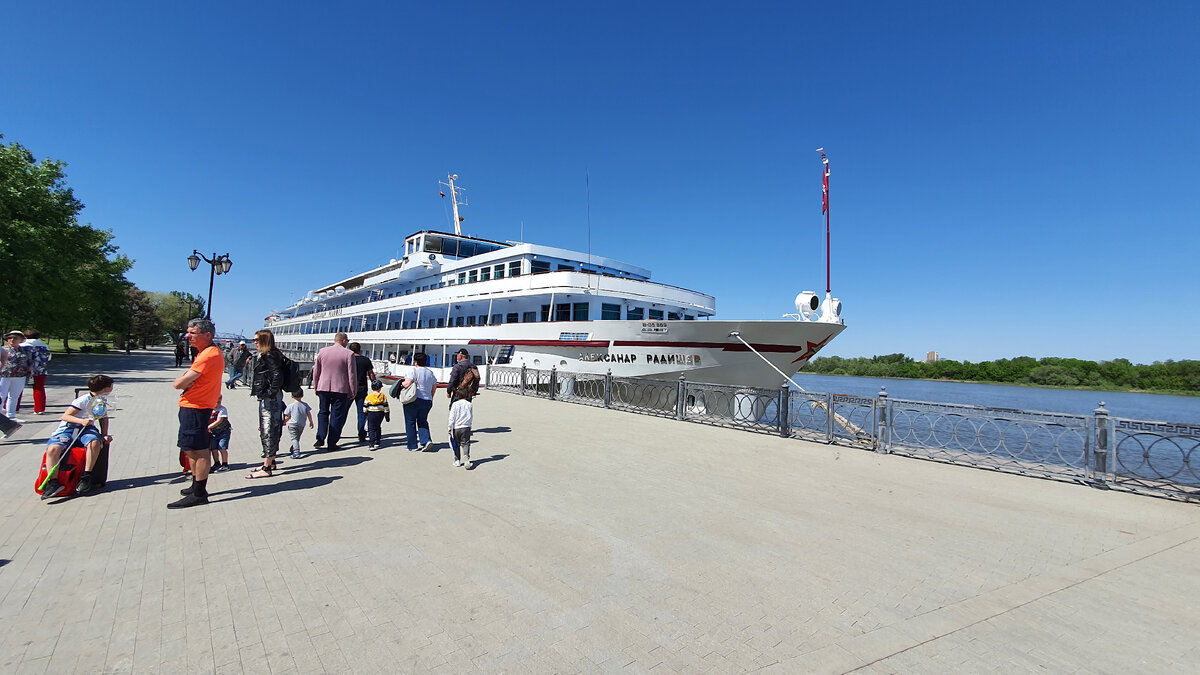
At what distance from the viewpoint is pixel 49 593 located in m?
3.03

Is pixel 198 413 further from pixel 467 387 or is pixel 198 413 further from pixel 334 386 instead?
pixel 467 387

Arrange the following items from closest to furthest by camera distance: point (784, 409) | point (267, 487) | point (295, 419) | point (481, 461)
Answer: point (267, 487), point (295, 419), point (481, 461), point (784, 409)

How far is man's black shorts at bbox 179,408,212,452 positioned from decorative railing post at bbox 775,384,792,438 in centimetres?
914

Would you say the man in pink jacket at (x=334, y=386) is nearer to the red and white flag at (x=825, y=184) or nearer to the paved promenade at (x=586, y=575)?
the paved promenade at (x=586, y=575)

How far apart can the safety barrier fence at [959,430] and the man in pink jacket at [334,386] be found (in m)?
7.52

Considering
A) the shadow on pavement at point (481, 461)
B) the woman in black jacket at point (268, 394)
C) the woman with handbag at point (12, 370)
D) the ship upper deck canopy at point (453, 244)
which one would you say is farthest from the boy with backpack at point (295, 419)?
the ship upper deck canopy at point (453, 244)

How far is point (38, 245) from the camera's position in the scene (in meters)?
19.8

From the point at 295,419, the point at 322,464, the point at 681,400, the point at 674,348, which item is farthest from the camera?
the point at 674,348

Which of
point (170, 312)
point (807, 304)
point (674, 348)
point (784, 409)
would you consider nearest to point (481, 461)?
point (784, 409)

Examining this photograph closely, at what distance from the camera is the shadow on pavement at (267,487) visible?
5117 mm

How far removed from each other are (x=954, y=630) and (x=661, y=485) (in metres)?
3.50

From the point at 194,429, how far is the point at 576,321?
1379cm

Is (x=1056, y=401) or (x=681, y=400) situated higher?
(x=681, y=400)

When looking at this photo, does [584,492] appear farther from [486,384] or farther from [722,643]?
[486,384]
